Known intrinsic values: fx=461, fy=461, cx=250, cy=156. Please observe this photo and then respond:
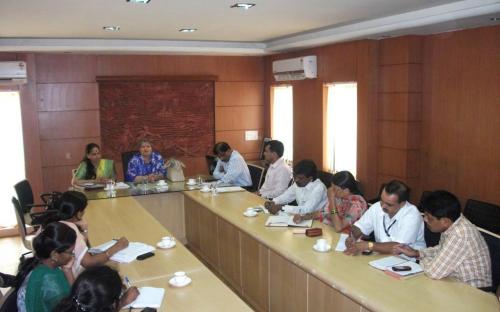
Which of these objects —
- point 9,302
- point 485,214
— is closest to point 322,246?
point 485,214

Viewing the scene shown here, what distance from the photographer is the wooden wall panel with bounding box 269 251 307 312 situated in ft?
10.2

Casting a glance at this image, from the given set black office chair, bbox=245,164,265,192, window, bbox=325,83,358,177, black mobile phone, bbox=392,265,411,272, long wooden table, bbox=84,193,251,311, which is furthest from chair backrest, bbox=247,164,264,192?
black mobile phone, bbox=392,265,411,272

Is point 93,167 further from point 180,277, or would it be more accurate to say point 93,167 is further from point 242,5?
point 180,277

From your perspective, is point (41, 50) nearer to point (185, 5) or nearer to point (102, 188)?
point (102, 188)

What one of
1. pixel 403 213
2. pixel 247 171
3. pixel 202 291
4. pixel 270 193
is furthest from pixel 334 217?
pixel 247 171

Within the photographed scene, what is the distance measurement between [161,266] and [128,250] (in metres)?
0.40

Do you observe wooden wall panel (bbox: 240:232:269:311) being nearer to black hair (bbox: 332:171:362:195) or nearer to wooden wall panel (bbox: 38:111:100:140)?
black hair (bbox: 332:171:362:195)

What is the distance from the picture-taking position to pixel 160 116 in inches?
285

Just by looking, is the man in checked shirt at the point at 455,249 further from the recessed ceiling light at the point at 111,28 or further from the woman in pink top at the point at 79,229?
the recessed ceiling light at the point at 111,28

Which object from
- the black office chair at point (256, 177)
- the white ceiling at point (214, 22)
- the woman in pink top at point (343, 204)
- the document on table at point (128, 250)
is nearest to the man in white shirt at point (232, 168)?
the black office chair at point (256, 177)

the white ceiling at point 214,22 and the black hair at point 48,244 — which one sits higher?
the white ceiling at point 214,22

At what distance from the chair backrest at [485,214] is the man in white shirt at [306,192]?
1.27 metres

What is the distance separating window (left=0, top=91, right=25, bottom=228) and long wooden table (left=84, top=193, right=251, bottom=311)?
2.69m

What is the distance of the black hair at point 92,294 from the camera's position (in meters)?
1.81
